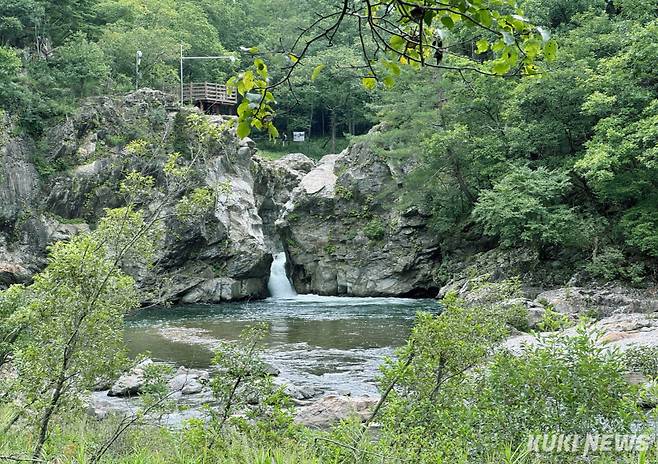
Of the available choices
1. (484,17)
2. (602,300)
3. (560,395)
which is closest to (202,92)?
(602,300)

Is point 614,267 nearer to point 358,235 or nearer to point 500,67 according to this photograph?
point 358,235

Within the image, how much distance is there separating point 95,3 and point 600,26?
29847mm

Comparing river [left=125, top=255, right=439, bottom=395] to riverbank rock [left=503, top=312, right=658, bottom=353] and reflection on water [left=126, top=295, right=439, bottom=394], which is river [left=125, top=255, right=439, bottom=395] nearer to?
reflection on water [left=126, top=295, right=439, bottom=394]

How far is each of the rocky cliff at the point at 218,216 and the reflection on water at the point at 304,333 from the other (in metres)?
2.01

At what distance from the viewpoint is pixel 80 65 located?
32.2 metres

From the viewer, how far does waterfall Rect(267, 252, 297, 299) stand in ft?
115

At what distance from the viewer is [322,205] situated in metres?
34.3

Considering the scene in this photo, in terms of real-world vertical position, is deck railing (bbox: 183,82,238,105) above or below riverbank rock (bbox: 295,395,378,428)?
above

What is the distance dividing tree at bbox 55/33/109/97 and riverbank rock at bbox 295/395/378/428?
89.1 ft

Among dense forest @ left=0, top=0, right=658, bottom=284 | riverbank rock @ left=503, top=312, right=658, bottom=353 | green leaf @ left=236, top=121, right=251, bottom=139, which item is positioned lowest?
riverbank rock @ left=503, top=312, right=658, bottom=353

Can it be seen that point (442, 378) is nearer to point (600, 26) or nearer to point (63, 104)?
point (600, 26)

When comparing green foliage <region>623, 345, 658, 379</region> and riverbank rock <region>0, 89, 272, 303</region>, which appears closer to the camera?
green foliage <region>623, 345, 658, 379</region>

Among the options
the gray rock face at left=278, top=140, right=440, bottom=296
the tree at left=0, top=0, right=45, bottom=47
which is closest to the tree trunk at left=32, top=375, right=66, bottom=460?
the gray rock face at left=278, top=140, right=440, bottom=296

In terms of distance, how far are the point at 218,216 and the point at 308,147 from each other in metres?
24.6
